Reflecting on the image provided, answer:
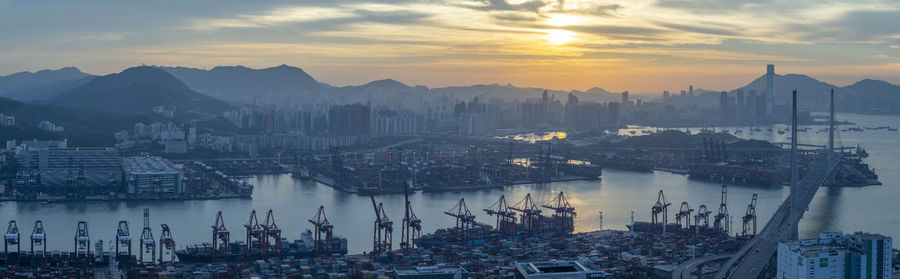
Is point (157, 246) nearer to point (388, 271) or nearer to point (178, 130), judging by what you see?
point (388, 271)

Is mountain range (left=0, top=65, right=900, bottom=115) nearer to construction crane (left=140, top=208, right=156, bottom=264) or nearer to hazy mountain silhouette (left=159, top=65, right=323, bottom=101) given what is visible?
hazy mountain silhouette (left=159, top=65, right=323, bottom=101)

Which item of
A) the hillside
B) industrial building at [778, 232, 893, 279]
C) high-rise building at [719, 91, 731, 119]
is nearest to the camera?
industrial building at [778, 232, 893, 279]

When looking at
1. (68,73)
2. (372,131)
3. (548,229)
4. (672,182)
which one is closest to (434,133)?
(372,131)

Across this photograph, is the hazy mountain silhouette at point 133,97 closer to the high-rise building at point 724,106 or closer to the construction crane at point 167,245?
the high-rise building at point 724,106

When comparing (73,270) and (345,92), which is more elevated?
(345,92)

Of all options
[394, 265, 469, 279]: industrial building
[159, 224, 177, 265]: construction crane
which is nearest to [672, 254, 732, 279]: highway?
[394, 265, 469, 279]: industrial building

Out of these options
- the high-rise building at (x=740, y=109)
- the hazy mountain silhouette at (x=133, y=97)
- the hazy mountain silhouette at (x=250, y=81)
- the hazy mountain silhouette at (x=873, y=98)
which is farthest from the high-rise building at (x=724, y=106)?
the hazy mountain silhouette at (x=250, y=81)
